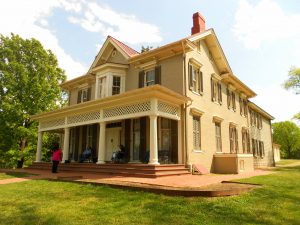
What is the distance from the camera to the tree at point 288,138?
69.6 meters

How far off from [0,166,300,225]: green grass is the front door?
28.3ft

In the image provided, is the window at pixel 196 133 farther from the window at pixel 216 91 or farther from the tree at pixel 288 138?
the tree at pixel 288 138

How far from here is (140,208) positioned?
6.04m

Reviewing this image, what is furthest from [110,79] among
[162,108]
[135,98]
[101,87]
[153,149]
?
[153,149]

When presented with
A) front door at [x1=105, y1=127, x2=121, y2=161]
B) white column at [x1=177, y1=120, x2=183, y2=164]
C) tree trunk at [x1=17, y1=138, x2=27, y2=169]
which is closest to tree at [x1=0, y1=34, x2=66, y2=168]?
tree trunk at [x1=17, y1=138, x2=27, y2=169]

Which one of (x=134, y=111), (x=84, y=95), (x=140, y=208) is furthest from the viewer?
(x=84, y=95)

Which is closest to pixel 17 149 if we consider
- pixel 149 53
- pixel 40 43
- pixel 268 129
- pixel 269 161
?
pixel 40 43

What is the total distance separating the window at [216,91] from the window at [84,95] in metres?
9.50

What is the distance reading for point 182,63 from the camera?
14523 mm

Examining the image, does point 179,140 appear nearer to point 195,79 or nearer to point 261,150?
point 195,79

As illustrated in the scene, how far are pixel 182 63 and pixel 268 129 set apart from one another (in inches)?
949

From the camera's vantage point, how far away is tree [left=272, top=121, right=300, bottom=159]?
69.6 meters

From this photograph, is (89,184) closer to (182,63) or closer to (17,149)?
(182,63)

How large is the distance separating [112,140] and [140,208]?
37.2 feet
